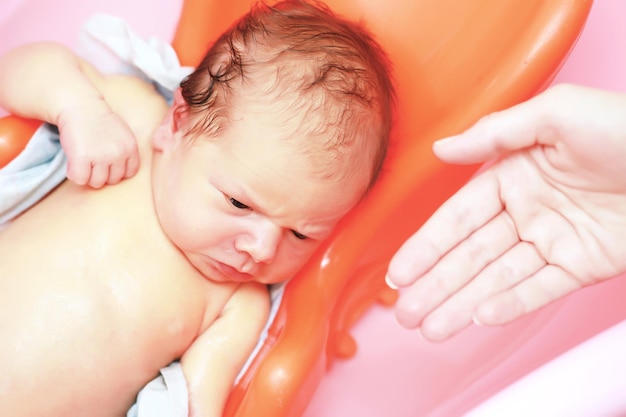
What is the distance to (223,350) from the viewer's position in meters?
1.04

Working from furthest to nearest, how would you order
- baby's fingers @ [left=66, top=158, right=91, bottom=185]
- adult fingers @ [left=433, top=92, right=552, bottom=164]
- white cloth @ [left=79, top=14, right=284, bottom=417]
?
1. white cloth @ [left=79, top=14, right=284, bottom=417]
2. baby's fingers @ [left=66, top=158, right=91, bottom=185]
3. adult fingers @ [left=433, top=92, right=552, bottom=164]

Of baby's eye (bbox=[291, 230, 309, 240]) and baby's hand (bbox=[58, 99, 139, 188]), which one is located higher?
baby's eye (bbox=[291, 230, 309, 240])

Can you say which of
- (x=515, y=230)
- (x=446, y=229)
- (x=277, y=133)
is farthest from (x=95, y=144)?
(x=515, y=230)

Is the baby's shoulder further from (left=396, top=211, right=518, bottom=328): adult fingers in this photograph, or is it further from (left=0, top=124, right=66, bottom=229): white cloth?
(left=396, top=211, right=518, bottom=328): adult fingers

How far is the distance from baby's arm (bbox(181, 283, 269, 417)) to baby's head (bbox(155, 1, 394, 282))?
0.33ft

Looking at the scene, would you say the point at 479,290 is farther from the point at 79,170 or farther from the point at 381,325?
the point at 79,170

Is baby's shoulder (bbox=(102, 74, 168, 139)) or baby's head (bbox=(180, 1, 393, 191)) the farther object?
baby's shoulder (bbox=(102, 74, 168, 139))

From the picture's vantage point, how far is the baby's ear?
3.27 feet

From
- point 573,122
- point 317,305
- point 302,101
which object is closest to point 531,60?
point 573,122

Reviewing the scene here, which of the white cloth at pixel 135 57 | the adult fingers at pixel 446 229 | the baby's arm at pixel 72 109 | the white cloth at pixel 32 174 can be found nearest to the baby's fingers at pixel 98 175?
the baby's arm at pixel 72 109

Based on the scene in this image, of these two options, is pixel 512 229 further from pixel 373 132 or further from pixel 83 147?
pixel 83 147

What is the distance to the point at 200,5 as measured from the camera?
4.00 feet

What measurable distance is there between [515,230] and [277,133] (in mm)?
373

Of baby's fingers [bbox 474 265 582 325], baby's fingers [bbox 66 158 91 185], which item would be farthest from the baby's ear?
baby's fingers [bbox 474 265 582 325]
